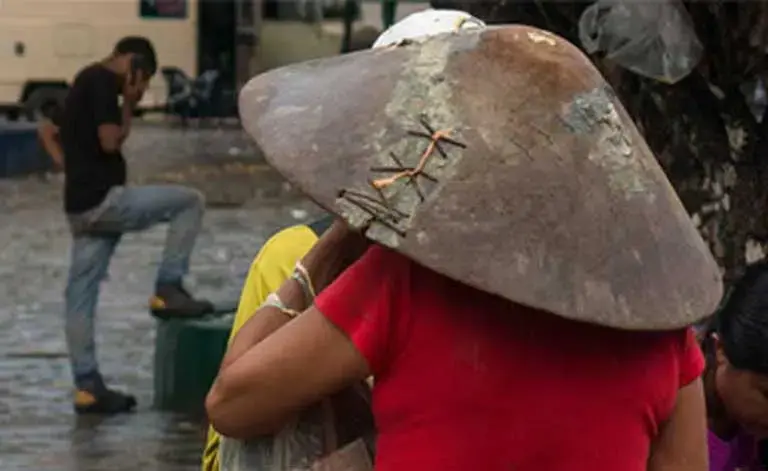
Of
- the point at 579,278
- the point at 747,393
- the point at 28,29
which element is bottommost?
the point at 28,29

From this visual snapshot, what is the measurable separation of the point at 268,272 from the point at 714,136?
10.1 ft

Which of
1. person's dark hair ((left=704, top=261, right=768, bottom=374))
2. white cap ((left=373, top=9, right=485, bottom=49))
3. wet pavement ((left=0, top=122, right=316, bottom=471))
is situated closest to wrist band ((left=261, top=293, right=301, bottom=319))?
wet pavement ((left=0, top=122, right=316, bottom=471))

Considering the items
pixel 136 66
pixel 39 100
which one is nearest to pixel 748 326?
pixel 136 66

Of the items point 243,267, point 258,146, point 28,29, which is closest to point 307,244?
point 258,146

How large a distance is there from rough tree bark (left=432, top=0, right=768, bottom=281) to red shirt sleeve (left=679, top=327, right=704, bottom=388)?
287 centimetres

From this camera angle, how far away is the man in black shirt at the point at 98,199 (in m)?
8.36

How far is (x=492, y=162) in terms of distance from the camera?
89.9 inches

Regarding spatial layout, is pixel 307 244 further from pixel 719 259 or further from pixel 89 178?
pixel 89 178

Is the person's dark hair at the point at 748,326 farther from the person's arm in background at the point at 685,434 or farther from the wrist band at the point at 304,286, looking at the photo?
the wrist band at the point at 304,286

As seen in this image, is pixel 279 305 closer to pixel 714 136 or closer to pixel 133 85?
pixel 714 136

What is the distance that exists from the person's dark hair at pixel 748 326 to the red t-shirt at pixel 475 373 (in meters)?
0.46

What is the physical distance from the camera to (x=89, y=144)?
27.5 feet

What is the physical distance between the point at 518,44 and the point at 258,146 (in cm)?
37

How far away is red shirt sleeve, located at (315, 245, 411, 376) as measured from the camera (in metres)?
2.29
